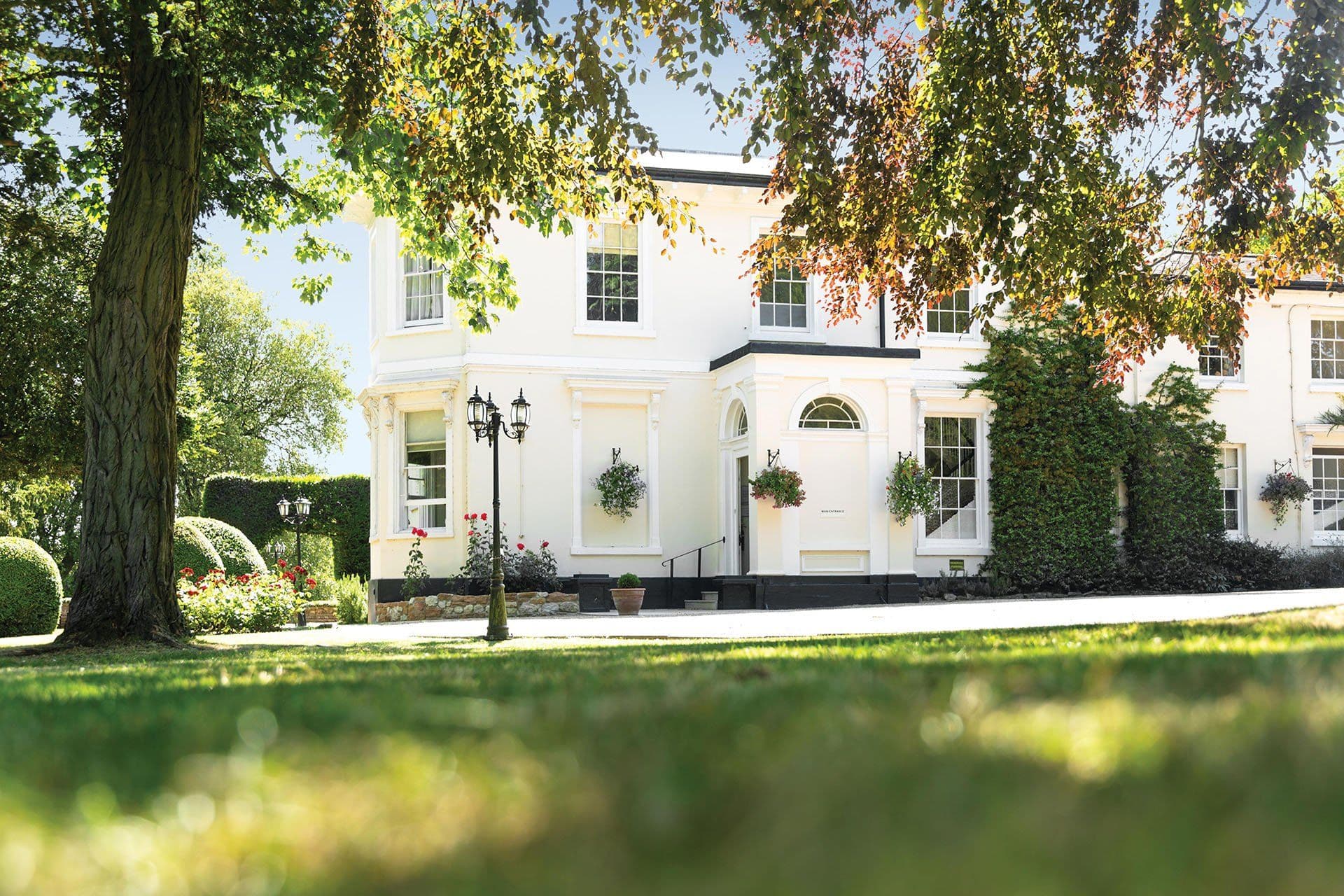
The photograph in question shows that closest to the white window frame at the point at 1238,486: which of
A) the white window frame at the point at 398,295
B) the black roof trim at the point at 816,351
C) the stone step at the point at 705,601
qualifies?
the black roof trim at the point at 816,351

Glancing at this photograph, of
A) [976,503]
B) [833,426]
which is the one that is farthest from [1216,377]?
[833,426]

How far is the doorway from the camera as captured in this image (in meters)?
22.1

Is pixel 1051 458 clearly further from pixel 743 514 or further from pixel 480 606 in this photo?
pixel 480 606

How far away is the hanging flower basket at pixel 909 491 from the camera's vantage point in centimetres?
2089

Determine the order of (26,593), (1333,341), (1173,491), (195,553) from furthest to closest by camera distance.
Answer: (1333,341)
(1173,491)
(195,553)
(26,593)

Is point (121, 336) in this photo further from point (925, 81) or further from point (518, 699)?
point (518, 699)

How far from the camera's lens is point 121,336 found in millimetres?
10422

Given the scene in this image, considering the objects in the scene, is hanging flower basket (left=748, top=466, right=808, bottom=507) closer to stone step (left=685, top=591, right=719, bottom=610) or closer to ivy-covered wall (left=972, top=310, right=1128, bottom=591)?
stone step (left=685, top=591, right=719, bottom=610)

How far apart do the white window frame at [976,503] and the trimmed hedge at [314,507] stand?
47.4 ft

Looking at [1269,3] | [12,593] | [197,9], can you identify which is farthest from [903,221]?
[12,593]

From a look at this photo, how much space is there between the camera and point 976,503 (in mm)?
23016

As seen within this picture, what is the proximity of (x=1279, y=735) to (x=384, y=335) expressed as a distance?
2167 centimetres

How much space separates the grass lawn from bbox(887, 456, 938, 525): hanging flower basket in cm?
1807

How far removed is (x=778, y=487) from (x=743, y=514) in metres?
2.30
